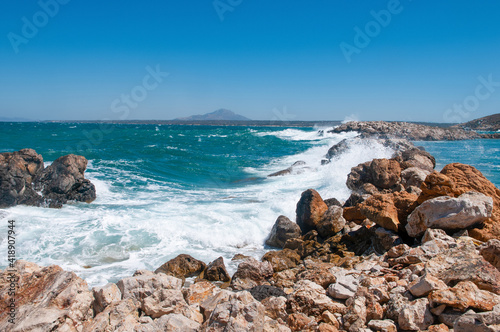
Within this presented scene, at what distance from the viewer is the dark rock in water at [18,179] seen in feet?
38.8

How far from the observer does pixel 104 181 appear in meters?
17.1

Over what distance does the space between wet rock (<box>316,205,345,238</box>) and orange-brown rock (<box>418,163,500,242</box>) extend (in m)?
2.06

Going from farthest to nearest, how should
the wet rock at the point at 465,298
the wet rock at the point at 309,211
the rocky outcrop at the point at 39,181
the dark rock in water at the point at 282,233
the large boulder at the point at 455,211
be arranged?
the rocky outcrop at the point at 39,181
the wet rock at the point at 309,211
the dark rock in water at the point at 282,233
the large boulder at the point at 455,211
the wet rock at the point at 465,298

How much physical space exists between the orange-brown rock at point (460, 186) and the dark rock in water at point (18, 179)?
1319 centimetres

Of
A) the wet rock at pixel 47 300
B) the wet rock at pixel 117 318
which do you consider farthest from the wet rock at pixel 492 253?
the wet rock at pixel 47 300

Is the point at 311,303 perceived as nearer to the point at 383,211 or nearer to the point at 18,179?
the point at 383,211

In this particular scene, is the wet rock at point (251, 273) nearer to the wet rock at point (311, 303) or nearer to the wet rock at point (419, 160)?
the wet rock at point (311, 303)

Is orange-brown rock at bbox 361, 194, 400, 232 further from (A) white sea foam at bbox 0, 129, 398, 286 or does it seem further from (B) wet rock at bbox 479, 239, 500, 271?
(A) white sea foam at bbox 0, 129, 398, 286

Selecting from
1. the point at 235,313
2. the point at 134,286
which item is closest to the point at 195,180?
the point at 134,286

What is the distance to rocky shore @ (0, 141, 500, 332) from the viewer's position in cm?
345

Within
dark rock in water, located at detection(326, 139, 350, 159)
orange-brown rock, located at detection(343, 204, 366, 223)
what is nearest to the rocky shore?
orange-brown rock, located at detection(343, 204, 366, 223)

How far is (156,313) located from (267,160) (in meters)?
26.2

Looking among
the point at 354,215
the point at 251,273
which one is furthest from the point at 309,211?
the point at 251,273

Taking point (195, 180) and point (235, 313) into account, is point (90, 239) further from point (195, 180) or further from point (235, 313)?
→ point (195, 180)
